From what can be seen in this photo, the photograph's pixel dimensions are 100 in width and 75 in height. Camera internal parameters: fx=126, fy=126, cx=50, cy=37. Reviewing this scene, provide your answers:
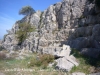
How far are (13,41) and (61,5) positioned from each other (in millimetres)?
21173

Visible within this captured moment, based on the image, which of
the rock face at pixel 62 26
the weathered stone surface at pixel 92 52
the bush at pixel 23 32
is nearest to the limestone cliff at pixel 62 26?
the rock face at pixel 62 26

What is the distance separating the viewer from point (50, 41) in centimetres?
3400

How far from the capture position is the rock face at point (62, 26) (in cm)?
2776

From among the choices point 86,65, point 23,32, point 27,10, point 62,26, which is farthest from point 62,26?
point 27,10

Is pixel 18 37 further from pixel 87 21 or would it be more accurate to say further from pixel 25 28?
pixel 87 21

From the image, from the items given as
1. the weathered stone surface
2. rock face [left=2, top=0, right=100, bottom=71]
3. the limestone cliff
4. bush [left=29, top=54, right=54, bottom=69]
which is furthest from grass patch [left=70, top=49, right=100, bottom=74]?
rock face [left=2, top=0, right=100, bottom=71]

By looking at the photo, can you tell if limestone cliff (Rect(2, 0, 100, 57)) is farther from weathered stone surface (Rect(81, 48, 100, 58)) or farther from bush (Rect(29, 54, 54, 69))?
bush (Rect(29, 54, 54, 69))

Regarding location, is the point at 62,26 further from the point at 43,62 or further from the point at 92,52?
the point at 43,62

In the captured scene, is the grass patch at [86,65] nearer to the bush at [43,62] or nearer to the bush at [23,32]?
the bush at [43,62]

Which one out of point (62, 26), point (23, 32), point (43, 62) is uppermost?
point (62, 26)

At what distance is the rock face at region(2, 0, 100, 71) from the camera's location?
27.8 m

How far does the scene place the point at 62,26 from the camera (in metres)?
39.4

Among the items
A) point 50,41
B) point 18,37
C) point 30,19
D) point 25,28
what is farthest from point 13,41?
point 50,41

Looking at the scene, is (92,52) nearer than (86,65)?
No
